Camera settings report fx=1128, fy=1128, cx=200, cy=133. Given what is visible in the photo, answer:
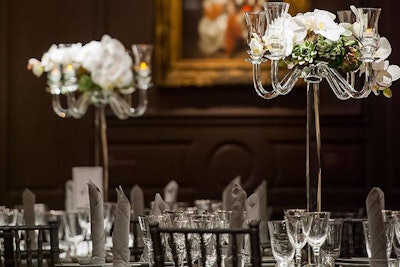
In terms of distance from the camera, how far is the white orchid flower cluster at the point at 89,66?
6.45 meters

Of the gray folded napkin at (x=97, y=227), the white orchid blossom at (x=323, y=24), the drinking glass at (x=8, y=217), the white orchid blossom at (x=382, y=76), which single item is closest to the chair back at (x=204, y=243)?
the gray folded napkin at (x=97, y=227)

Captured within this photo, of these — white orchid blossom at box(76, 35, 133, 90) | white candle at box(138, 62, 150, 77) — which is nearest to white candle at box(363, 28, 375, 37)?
white orchid blossom at box(76, 35, 133, 90)

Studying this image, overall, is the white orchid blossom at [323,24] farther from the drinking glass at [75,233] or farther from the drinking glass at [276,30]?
the drinking glass at [75,233]

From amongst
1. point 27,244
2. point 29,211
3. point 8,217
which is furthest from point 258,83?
point 29,211

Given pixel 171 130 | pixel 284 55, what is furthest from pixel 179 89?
pixel 284 55

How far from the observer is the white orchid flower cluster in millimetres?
6449

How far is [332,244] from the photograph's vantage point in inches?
146

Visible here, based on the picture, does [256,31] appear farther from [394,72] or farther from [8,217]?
[8,217]

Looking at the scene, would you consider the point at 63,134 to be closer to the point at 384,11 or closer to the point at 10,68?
the point at 10,68

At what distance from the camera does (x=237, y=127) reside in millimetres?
8320

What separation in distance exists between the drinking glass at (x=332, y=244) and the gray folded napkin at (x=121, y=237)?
670 millimetres

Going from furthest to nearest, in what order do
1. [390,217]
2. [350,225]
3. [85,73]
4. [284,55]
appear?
[85,73] → [350,225] → [284,55] → [390,217]

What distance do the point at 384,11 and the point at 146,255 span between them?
14.9ft

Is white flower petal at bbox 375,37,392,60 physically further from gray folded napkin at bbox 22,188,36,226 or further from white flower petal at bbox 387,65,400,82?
gray folded napkin at bbox 22,188,36,226
